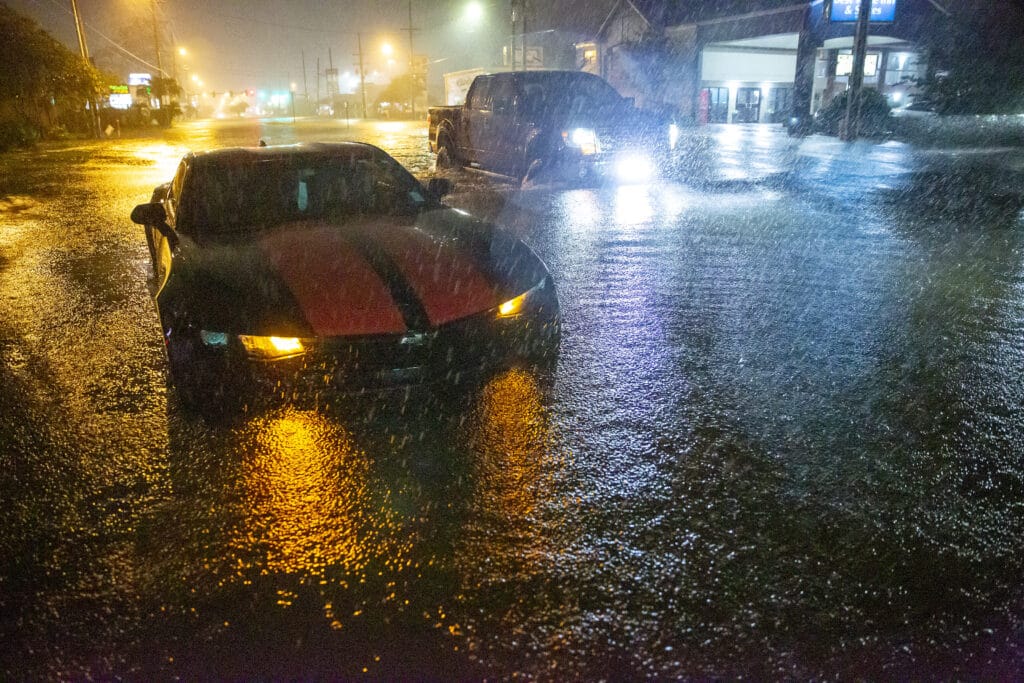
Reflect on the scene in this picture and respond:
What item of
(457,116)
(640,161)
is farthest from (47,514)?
(457,116)

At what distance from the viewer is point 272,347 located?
359 centimetres

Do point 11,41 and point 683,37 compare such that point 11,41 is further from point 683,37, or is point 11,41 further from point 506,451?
point 506,451

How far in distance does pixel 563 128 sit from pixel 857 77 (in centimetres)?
1784

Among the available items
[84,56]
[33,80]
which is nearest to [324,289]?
[33,80]

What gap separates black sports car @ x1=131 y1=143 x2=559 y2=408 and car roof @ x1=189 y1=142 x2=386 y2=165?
0.09 meters

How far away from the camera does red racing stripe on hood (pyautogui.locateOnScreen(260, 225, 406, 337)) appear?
3.63m

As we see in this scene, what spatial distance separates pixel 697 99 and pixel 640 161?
3387 centimetres

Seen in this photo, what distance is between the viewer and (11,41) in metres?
31.0

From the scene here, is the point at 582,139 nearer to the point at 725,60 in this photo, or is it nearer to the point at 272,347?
the point at 272,347

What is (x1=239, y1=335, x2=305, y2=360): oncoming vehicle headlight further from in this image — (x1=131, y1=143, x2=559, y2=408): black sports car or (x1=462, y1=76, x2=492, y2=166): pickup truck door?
(x1=462, y1=76, x2=492, y2=166): pickup truck door

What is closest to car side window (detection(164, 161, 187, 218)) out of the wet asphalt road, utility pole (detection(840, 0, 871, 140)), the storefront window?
the wet asphalt road

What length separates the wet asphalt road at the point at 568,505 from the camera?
2424mm

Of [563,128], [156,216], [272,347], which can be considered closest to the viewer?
[272,347]

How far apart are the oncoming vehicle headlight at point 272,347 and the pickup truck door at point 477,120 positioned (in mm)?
12013
